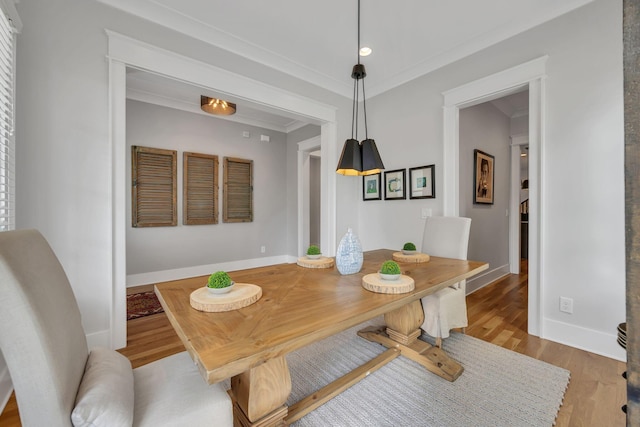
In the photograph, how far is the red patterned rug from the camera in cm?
276

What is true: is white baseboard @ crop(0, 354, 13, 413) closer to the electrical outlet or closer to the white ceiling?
the white ceiling

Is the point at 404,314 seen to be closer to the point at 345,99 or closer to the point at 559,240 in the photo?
the point at 559,240

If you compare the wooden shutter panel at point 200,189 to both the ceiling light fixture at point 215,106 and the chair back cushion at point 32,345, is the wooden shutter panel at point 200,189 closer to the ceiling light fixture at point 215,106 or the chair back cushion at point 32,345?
the ceiling light fixture at point 215,106

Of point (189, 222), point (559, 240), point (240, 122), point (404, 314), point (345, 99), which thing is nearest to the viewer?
point (404, 314)

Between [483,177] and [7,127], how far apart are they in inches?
178

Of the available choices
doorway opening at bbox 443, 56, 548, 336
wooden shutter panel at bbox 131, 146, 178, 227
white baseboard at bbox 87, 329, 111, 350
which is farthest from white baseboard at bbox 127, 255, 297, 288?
doorway opening at bbox 443, 56, 548, 336

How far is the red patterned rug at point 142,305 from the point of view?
2.76 meters

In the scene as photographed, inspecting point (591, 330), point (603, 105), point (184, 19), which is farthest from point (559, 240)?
point (184, 19)

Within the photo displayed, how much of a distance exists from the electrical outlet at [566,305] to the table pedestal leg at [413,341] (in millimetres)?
1127

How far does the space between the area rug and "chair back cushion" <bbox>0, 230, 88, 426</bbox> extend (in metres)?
1.05

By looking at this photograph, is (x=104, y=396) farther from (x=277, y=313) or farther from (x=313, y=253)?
(x=313, y=253)

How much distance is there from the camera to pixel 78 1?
1.93m

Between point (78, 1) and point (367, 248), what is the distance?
3.63m

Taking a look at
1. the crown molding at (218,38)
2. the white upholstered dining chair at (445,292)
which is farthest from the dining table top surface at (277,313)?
the crown molding at (218,38)
